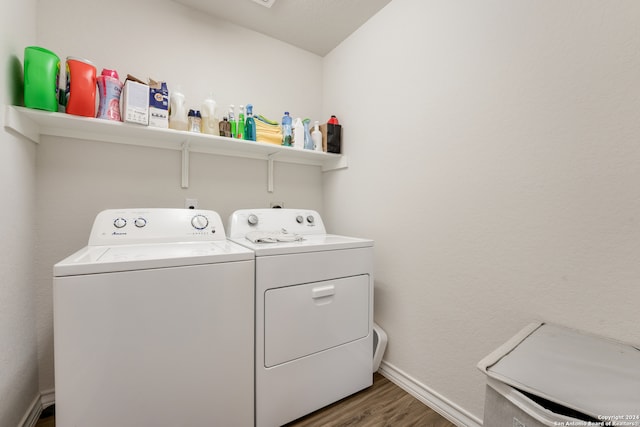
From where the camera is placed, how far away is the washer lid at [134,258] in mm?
885

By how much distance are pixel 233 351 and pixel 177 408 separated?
27 centimetres

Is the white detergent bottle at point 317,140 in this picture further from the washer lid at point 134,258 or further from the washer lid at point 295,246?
the washer lid at point 134,258

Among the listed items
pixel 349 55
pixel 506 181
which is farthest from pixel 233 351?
pixel 349 55

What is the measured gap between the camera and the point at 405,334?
1.61 metres

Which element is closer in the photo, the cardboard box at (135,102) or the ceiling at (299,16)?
the cardboard box at (135,102)

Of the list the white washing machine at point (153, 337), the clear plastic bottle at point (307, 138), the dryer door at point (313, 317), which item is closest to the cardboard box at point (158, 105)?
the white washing machine at point (153, 337)

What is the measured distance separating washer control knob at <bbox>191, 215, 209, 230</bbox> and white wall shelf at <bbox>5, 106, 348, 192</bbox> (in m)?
0.36

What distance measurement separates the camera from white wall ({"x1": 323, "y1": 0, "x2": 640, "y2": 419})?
0.90 metres

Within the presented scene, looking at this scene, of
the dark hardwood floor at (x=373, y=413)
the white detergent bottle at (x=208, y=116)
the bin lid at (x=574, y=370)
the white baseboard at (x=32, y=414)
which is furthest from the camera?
the white detergent bottle at (x=208, y=116)

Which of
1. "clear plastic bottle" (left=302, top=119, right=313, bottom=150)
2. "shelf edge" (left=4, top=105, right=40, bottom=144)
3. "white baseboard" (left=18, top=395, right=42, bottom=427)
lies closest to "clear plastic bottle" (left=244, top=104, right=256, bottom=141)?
"clear plastic bottle" (left=302, top=119, right=313, bottom=150)

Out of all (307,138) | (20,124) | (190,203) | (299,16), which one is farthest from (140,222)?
(299,16)

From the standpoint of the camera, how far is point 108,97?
1340 mm

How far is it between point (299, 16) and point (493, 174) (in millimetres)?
1682

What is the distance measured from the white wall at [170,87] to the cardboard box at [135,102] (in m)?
0.33
